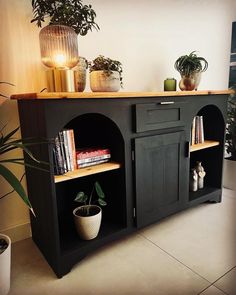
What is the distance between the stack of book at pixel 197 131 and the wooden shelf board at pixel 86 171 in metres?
0.81

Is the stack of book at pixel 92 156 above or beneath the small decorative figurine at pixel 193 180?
above

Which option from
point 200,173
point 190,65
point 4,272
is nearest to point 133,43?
point 190,65

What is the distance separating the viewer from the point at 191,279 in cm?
125

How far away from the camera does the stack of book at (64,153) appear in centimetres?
127

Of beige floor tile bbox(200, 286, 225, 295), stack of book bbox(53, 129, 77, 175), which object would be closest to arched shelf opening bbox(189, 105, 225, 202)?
beige floor tile bbox(200, 286, 225, 295)

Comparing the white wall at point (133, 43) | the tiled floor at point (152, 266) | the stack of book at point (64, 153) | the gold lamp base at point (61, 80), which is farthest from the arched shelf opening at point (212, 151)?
the gold lamp base at point (61, 80)

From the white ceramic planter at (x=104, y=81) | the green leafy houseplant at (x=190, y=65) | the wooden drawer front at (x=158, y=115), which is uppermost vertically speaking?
the green leafy houseplant at (x=190, y=65)

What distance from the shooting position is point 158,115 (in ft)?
4.99

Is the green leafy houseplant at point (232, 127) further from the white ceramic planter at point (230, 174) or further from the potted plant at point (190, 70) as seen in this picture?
the potted plant at point (190, 70)

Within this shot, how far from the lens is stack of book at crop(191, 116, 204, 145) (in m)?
1.95

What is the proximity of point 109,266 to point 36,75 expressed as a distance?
1248mm

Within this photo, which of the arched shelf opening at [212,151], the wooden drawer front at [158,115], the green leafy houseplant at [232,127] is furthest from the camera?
the green leafy houseplant at [232,127]

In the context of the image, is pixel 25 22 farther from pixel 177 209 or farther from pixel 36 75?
pixel 177 209

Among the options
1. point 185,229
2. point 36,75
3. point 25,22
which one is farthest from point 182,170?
point 25,22
